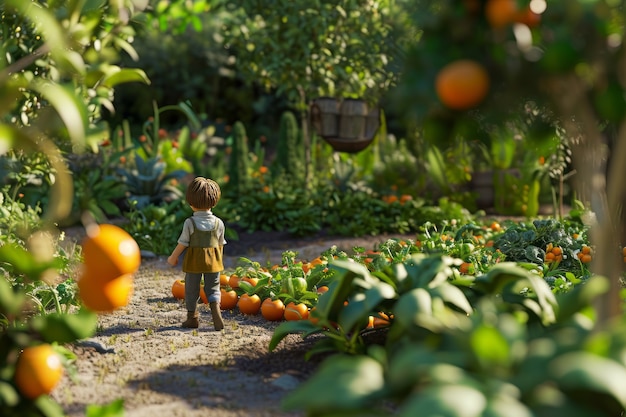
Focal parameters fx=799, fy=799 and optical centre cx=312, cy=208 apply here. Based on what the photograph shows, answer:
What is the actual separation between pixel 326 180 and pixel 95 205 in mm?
2858

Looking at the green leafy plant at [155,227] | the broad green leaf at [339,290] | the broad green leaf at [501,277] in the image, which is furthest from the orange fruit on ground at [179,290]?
the broad green leaf at [501,277]

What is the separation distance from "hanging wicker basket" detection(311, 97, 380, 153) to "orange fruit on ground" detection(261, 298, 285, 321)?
13.9 ft

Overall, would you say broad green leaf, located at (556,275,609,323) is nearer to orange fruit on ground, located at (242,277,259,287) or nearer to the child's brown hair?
the child's brown hair

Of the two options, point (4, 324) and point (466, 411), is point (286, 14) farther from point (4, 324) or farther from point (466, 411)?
point (466, 411)

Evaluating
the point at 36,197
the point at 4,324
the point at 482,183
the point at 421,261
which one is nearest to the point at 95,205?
the point at 36,197

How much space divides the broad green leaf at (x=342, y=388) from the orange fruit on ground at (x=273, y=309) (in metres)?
2.49

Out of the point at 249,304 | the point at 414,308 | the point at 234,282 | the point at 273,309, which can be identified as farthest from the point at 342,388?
the point at 234,282

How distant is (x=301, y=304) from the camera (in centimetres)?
495

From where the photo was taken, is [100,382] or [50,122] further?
[100,382]

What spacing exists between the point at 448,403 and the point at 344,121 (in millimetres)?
7017

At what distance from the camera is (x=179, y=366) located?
409 centimetres

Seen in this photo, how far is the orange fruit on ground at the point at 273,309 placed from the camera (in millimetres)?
5086

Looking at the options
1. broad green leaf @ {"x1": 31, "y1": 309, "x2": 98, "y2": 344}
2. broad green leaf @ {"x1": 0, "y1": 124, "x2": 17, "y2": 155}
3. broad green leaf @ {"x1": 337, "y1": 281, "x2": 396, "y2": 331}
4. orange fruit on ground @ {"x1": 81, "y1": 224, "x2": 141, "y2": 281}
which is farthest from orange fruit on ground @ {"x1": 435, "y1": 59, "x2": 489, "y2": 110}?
broad green leaf @ {"x1": 31, "y1": 309, "x2": 98, "y2": 344}

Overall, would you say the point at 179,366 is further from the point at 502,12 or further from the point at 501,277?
the point at 502,12
